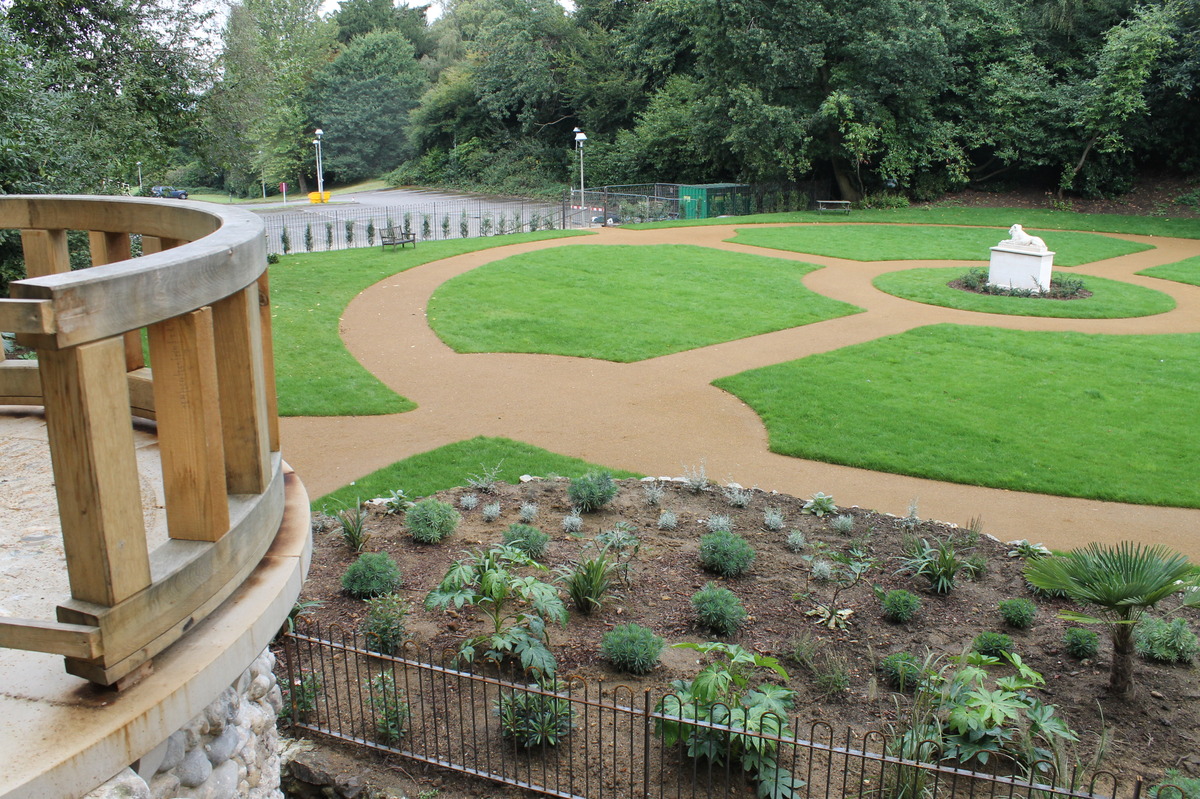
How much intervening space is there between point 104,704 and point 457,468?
7.40m

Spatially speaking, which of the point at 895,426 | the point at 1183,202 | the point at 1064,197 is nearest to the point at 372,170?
the point at 1064,197

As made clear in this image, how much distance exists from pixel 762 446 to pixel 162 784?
8591mm

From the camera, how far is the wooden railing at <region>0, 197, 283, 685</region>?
2385 mm

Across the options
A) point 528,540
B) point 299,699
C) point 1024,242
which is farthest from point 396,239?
point 299,699

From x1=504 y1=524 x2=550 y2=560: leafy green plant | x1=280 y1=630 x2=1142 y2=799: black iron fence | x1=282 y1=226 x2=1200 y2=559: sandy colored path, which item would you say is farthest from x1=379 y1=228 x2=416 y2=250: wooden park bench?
x1=280 y1=630 x2=1142 y2=799: black iron fence

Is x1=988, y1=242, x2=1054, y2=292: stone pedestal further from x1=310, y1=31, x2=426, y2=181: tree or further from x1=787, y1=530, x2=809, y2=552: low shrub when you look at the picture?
x1=310, y1=31, x2=426, y2=181: tree

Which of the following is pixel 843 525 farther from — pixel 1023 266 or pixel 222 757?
pixel 1023 266

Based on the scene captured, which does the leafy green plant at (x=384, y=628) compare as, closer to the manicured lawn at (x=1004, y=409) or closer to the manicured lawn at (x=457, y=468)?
the manicured lawn at (x=457, y=468)

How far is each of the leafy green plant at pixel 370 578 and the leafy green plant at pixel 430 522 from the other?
752mm

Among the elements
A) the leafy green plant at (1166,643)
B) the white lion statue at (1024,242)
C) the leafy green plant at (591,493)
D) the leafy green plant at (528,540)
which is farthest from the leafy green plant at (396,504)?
the white lion statue at (1024,242)

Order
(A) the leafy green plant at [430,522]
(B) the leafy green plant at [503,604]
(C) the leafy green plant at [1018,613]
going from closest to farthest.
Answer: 1. (B) the leafy green plant at [503,604]
2. (C) the leafy green plant at [1018,613]
3. (A) the leafy green plant at [430,522]

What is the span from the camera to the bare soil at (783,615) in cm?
541

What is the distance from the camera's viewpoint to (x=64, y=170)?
13.6m

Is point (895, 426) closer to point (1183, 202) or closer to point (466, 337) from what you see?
point (466, 337)
